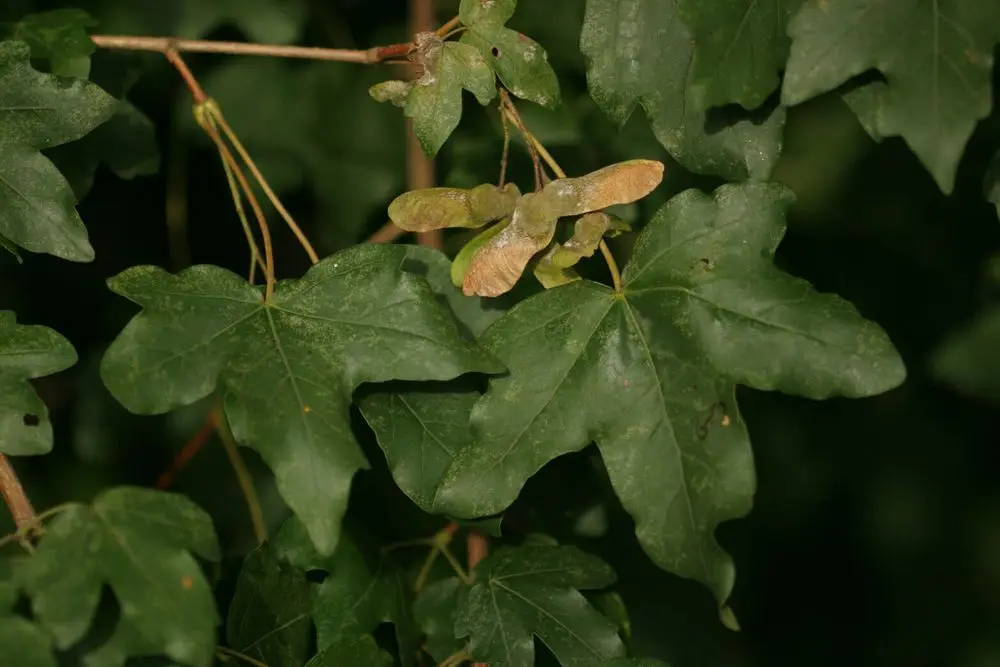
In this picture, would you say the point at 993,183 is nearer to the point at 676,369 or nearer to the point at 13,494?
the point at 676,369

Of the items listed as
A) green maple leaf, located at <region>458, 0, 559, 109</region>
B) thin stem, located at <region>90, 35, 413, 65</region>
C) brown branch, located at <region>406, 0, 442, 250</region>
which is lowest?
brown branch, located at <region>406, 0, 442, 250</region>

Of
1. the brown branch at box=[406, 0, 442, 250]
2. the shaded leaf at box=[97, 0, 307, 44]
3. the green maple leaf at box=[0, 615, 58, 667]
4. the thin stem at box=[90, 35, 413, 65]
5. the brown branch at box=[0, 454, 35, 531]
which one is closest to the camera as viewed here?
the green maple leaf at box=[0, 615, 58, 667]

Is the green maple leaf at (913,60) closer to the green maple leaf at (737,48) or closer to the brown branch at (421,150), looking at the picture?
the green maple leaf at (737,48)

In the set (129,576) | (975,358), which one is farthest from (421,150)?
(975,358)

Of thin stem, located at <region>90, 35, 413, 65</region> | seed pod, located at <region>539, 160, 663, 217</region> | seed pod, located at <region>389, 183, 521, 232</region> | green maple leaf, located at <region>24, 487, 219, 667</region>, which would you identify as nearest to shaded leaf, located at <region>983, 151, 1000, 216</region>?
seed pod, located at <region>539, 160, 663, 217</region>

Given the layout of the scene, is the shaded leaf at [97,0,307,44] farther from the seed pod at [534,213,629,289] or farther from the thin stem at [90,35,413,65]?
the seed pod at [534,213,629,289]

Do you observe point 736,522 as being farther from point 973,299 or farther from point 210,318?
point 210,318
